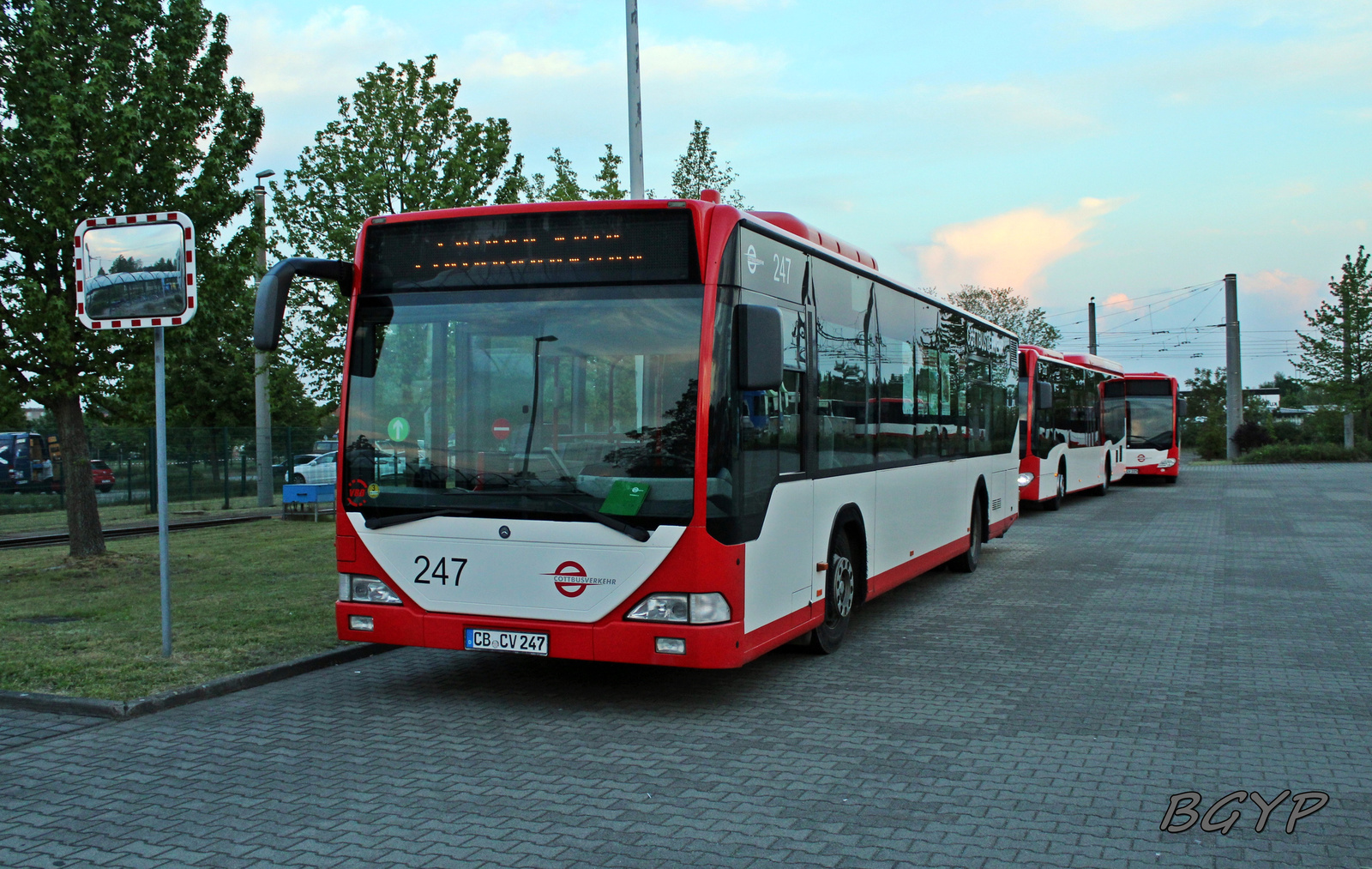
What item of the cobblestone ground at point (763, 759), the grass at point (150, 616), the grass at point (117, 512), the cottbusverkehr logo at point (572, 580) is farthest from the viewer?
the grass at point (117, 512)

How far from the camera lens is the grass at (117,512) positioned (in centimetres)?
2228

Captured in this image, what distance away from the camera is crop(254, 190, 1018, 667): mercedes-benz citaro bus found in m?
6.40

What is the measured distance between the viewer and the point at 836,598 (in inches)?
332

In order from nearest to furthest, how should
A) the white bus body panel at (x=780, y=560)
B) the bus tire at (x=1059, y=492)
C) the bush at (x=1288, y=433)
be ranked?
1. the white bus body panel at (x=780, y=560)
2. the bus tire at (x=1059, y=492)
3. the bush at (x=1288, y=433)

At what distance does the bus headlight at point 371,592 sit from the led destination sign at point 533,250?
1794 millimetres

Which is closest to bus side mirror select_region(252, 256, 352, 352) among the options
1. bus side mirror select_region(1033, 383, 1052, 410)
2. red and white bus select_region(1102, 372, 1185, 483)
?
bus side mirror select_region(1033, 383, 1052, 410)

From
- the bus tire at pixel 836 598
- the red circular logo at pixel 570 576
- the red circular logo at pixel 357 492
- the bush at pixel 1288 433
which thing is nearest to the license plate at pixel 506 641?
the red circular logo at pixel 570 576

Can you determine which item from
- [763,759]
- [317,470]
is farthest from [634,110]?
[317,470]

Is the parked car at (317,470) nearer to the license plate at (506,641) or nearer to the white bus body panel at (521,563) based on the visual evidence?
the white bus body panel at (521,563)

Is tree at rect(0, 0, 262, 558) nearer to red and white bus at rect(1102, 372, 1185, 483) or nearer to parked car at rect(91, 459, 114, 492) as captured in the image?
parked car at rect(91, 459, 114, 492)

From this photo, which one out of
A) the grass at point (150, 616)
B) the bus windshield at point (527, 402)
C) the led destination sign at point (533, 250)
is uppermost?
the led destination sign at point (533, 250)

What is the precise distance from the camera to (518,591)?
665 centimetres

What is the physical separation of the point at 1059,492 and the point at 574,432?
20287 millimetres

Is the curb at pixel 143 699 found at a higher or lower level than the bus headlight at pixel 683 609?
lower
